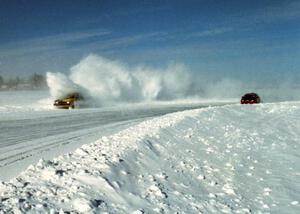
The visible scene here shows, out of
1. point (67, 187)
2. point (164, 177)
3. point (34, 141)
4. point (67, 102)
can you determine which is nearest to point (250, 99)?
point (67, 102)

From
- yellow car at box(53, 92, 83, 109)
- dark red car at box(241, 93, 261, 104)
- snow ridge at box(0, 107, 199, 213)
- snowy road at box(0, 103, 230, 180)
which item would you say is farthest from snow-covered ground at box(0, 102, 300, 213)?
dark red car at box(241, 93, 261, 104)

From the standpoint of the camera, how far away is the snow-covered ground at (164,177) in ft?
27.8

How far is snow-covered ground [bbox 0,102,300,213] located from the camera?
27.8ft

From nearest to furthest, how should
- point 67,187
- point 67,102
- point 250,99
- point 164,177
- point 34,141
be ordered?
1. point 67,187
2. point 164,177
3. point 34,141
4. point 67,102
5. point 250,99

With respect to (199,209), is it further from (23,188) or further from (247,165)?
(247,165)

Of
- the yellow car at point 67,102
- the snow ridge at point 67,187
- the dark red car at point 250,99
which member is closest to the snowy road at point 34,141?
the snow ridge at point 67,187

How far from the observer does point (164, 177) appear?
1112 cm

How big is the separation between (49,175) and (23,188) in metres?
1.04

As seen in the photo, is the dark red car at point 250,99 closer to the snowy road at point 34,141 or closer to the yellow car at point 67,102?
the yellow car at point 67,102

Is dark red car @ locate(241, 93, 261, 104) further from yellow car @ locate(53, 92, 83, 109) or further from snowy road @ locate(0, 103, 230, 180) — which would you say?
snowy road @ locate(0, 103, 230, 180)

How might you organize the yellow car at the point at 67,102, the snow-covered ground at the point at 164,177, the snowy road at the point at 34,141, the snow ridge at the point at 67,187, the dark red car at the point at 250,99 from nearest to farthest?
the snow ridge at the point at 67,187, the snow-covered ground at the point at 164,177, the snowy road at the point at 34,141, the yellow car at the point at 67,102, the dark red car at the point at 250,99

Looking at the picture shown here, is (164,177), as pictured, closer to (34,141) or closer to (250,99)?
(34,141)

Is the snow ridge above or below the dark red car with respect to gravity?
below

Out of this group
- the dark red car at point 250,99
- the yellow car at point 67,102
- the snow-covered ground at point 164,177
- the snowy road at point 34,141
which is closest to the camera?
the snow-covered ground at point 164,177
